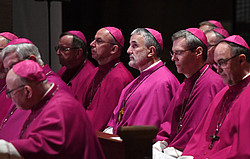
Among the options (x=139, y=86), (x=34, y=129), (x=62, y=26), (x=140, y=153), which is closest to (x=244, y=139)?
(x=140, y=153)

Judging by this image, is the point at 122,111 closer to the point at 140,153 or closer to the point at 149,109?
the point at 149,109

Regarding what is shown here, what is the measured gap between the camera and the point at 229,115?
4.54 m

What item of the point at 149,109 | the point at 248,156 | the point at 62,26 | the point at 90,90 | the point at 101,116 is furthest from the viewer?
the point at 62,26

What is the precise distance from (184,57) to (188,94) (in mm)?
397

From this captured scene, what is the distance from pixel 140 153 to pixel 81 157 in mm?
429

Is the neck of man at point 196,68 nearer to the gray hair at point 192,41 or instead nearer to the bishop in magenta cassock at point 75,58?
the gray hair at point 192,41

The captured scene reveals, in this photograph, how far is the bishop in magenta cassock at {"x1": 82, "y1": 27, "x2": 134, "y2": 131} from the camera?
22.0 ft

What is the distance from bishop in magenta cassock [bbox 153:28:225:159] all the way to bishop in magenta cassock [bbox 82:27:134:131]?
4.35 ft

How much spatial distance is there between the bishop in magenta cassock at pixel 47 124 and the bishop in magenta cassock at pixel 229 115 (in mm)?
1172

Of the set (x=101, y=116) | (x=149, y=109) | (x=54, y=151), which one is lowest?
(x=101, y=116)

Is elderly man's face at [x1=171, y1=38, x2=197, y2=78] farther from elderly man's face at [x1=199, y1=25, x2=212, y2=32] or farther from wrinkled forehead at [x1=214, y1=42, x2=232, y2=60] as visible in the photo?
elderly man's face at [x1=199, y1=25, x2=212, y2=32]

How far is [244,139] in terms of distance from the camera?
415cm

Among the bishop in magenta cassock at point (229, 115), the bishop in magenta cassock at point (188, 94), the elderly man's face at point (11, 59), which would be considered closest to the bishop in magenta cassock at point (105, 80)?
the bishop in magenta cassock at point (188, 94)

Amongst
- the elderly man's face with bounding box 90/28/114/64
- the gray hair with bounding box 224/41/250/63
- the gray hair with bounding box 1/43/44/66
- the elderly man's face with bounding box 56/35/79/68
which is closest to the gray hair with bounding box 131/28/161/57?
the elderly man's face with bounding box 90/28/114/64
